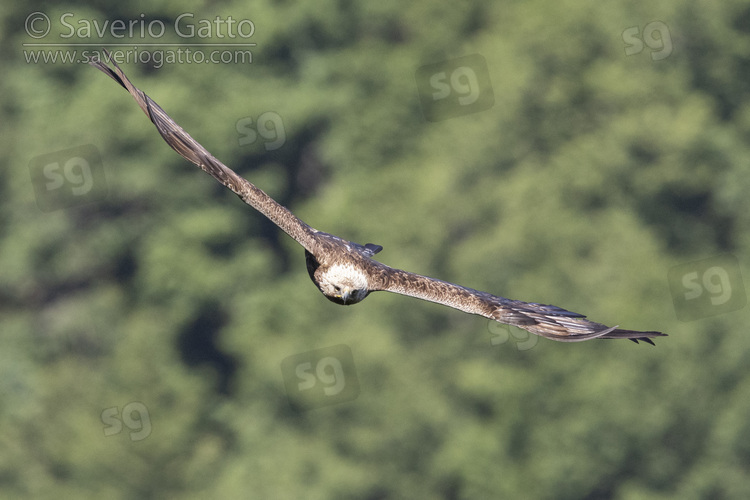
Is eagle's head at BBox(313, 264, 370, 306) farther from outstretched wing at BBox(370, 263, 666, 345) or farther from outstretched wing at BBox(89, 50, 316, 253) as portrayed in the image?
outstretched wing at BBox(89, 50, 316, 253)

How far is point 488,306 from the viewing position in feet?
40.0

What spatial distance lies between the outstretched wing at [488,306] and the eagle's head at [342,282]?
28 cm

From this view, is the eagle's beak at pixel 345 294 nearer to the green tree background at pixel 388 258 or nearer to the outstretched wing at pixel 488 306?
→ the outstretched wing at pixel 488 306

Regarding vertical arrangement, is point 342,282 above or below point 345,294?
above

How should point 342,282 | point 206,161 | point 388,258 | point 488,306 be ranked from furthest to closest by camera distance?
1. point 388,258
2. point 488,306
3. point 342,282
4. point 206,161

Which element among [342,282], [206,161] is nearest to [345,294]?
[342,282]

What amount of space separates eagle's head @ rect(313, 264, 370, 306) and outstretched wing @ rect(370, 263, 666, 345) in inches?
11.1

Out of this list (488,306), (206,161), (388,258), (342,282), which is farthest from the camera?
(388,258)

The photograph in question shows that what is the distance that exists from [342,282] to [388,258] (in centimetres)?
2312

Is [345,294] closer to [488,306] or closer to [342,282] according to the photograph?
[342,282]

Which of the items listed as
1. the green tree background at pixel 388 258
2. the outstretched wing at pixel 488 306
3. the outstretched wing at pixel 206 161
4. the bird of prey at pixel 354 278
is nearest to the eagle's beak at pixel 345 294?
the bird of prey at pixel 354 278

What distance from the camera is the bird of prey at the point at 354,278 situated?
10.9 metres

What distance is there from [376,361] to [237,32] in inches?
516

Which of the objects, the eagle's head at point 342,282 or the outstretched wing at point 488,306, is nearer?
the outstretched wing at point 488,306
